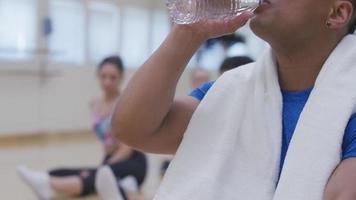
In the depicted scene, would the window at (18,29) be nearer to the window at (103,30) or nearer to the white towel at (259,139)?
the window at (103,30)

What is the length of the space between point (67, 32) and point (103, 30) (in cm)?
35

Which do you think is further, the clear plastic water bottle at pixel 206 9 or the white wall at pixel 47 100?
the white wall at pixel 47 100

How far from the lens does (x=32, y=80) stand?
13.9ft

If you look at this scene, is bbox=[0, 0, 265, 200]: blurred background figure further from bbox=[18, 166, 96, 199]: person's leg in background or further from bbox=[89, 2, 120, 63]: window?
bbox=[18, 166, 96, 199]: person's leg in background

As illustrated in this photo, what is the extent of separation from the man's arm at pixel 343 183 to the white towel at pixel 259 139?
0.01 m

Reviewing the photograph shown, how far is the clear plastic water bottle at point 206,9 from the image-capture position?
0.96 metres

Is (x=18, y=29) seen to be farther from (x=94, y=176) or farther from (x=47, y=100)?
(x=94, y=176)

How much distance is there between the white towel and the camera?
2.73 feet

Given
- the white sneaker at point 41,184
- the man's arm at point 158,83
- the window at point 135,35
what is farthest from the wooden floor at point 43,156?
the man's arm at point 158,83

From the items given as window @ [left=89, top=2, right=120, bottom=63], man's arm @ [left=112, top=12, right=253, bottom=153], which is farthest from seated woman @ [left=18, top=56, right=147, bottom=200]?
man's arm @ [left=112, top=12, right=253, bottom=153]

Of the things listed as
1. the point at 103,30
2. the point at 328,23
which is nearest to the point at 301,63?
the point at 328,23

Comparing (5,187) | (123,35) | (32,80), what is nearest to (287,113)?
(5,187)

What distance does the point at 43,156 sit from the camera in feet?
13.7

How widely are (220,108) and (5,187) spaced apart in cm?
301
